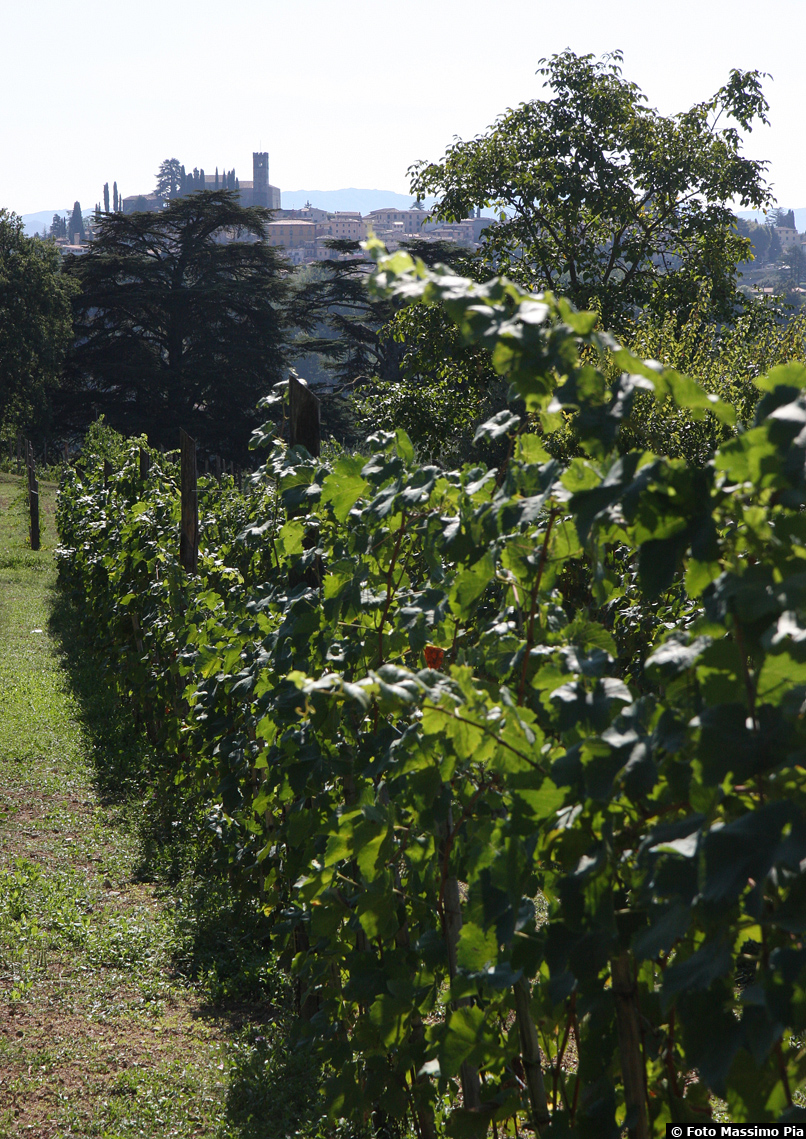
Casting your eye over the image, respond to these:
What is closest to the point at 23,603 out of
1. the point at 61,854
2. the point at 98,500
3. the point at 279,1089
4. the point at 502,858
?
the point at 98,500

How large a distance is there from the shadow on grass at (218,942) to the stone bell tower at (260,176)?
203 meters

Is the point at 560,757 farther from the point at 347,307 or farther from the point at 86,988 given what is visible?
the point at 347,307

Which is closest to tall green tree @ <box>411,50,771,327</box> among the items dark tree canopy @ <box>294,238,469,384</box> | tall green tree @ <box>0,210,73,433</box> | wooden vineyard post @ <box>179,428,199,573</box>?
wooden vineyard post @ <box>179,428,199,573</box>

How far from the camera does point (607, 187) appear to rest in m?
16.1

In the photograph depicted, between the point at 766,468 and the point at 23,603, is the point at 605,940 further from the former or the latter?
the point at 23,603

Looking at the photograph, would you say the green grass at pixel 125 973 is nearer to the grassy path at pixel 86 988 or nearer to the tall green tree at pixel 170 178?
the grassy path at pixel 86 988

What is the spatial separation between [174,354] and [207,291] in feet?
12.0

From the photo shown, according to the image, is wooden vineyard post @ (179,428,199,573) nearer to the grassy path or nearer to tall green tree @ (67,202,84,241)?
the grassy path

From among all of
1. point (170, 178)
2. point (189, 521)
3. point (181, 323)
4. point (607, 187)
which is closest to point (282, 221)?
point (170, 178)

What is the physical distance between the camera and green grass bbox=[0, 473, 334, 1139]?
9.55 ft

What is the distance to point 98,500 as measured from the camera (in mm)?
9000

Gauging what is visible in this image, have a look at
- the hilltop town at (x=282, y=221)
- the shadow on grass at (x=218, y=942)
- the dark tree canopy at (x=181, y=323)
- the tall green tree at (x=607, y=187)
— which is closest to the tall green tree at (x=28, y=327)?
the dark tree canopy at (x=181, y=323)

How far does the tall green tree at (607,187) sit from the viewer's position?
15.7 m

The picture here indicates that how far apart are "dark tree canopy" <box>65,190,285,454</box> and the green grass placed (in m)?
30.4
